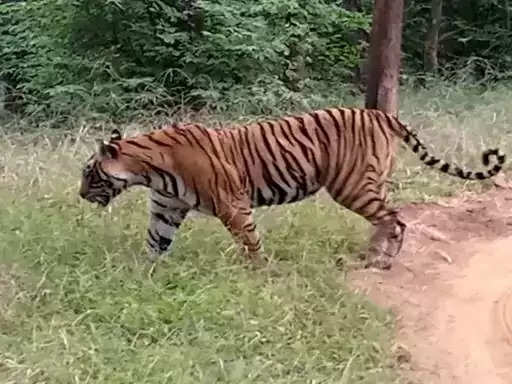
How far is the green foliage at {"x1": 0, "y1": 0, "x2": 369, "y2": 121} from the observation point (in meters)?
10.4

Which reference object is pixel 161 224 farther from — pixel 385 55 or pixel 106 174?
pixel 385 55

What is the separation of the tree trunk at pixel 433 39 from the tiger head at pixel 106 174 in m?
8.02

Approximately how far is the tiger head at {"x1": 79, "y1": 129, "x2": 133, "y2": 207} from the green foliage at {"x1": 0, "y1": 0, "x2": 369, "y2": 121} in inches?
166

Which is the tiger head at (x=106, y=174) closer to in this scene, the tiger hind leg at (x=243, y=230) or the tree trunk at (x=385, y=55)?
the tiger hind leg at (x=243, y=230)

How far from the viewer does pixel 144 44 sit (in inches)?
421

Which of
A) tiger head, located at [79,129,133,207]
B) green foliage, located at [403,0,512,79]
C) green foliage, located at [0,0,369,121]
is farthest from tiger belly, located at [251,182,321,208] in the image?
green foliage, located at [403,0,512,79]

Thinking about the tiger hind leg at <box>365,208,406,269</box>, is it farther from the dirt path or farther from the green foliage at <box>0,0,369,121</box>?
the green foliage at <box>0,0,369,121</box>

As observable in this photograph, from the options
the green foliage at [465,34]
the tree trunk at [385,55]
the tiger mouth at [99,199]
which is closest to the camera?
the tiger mouth at [99,199]

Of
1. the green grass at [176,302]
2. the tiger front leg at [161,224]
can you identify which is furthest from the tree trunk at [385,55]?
the tiger front leg at [161,224]

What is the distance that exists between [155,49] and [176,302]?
5.94 m

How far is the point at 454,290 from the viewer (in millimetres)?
5980

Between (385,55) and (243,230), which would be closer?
(243,230)

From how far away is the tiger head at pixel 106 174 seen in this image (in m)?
5.88

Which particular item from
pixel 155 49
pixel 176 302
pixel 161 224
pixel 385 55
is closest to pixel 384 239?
pixel 161 224
